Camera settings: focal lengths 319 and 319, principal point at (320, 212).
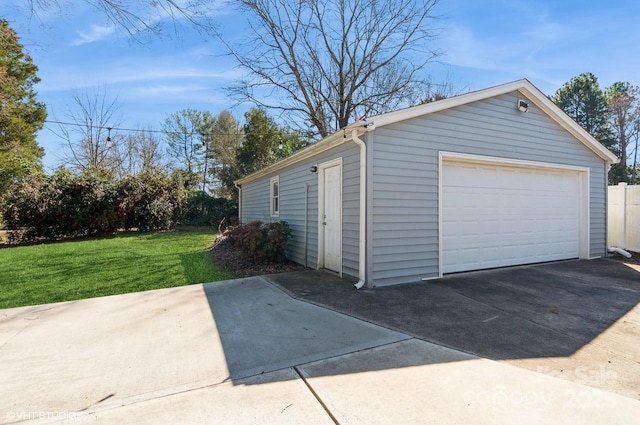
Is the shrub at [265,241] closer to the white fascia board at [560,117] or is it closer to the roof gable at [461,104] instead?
the roof gable at [461,104]

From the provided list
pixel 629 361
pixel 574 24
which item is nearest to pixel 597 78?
pixel 574 24

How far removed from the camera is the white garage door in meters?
6.29

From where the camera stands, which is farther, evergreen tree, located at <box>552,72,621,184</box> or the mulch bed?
evergreen tree, located at <box>552,72,621,184</box>

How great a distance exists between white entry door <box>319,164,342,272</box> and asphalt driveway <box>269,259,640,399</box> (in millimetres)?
398

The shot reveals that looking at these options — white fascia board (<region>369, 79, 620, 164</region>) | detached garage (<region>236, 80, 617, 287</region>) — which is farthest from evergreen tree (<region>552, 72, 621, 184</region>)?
detached garage (<region>236, 80, 617, 287</region>)

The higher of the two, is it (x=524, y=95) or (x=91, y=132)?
(x=91, y=132)

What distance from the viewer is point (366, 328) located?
3.61 m

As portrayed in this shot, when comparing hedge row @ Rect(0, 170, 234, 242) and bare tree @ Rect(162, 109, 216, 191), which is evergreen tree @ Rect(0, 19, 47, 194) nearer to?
hedge row @ Rect(0, 170, 234, 242)

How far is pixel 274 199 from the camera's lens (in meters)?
10.1

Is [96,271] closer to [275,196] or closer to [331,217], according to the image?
[275,196]

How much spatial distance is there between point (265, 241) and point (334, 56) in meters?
12.7

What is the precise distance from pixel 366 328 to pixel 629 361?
2.37 meters

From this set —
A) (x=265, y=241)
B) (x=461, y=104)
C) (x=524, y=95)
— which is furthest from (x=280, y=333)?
(x=524, y=95)

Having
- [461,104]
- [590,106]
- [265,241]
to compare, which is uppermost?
[590,106]
